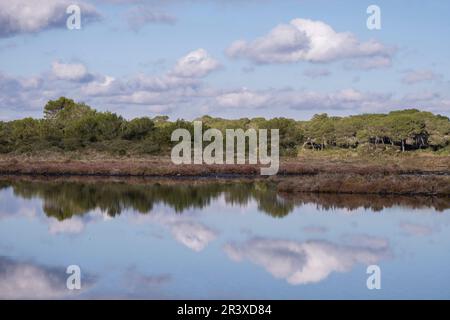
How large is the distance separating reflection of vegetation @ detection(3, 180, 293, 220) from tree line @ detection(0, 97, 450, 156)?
2391cm

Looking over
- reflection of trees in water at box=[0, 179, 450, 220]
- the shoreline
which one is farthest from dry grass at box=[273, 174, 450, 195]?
the shoreline

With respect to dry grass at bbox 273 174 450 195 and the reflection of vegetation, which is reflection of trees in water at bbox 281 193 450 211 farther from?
the reflection of vegetation

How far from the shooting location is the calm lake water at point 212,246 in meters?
10.0

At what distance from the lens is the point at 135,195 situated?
979 inches

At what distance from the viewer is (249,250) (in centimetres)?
1338

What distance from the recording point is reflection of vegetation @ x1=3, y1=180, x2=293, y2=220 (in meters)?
20.8

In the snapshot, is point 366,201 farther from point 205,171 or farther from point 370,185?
point 205,171

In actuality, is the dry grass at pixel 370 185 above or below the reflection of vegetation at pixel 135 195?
above

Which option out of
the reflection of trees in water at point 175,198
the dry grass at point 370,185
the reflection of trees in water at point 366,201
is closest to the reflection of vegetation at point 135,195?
the reflection of trees in water at point 175,198

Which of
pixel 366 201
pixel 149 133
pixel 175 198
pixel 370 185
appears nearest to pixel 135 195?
pixel 175 198

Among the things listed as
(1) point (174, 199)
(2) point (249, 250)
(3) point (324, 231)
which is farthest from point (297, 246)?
(1) point (174, 199)

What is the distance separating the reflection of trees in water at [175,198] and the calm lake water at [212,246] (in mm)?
62

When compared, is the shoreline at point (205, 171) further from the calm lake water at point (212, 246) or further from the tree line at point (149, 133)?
the tree line at point (149, 133)

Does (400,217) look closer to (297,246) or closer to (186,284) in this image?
Answer: (297,246)
